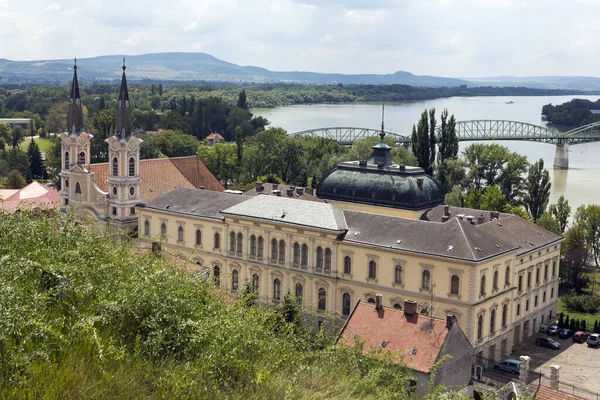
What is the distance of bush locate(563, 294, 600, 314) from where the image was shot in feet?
142

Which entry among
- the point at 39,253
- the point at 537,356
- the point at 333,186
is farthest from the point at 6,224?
the point at 333,186

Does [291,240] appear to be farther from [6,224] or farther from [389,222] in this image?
[6,224]

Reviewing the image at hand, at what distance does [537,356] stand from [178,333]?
2577cm

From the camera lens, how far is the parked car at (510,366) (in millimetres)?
33781

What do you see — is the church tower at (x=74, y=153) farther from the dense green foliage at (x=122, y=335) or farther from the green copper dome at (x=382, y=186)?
the dense green foliage at (x=122, y=335)

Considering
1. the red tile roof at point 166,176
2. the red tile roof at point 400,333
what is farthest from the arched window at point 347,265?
the red tile roof at point 166,176

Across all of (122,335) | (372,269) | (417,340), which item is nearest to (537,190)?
(372,269)

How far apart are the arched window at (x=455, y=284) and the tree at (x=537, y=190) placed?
2581 cm

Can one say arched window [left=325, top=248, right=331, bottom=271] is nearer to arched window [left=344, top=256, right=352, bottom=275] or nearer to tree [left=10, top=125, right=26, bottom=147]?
arched window [left=344, top=256, right=352, bottom=275]

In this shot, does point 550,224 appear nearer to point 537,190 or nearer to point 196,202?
point 537,190

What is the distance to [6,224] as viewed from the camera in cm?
1716

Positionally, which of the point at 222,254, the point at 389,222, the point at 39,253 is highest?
the point at 39,253

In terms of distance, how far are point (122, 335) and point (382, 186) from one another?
3003 centimetres

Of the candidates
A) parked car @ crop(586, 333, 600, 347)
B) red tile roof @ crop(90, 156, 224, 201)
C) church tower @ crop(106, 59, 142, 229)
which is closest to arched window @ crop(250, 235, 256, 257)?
church tower @ crop(106, 59, 142, 229)
